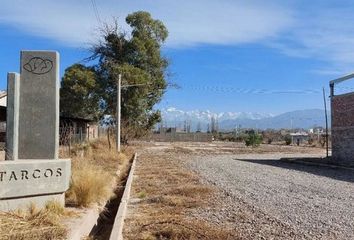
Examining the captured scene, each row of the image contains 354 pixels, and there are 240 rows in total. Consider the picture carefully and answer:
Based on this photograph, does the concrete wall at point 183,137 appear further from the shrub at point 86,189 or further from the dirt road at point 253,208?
the shrub at point 86,189

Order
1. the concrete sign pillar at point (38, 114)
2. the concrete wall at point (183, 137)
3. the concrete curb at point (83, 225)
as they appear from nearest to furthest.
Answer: the concrete curb at point (83, 225) → the concrete sign pillar at point (38, 114) → the concrete wall at point (183, 137)

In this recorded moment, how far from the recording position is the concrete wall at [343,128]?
31.5m

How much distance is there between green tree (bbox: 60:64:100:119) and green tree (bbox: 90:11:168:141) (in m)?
1.00

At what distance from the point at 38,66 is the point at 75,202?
2.76 m

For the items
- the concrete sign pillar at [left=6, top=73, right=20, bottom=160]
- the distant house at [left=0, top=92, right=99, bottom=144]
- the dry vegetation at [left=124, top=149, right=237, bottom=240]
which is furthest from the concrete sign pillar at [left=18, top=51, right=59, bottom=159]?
the distant house at [left=0, top=92, right=99, bottom=144]

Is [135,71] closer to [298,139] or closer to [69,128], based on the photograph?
[69,128]

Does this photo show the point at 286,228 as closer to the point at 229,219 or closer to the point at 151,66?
the point at 229,219

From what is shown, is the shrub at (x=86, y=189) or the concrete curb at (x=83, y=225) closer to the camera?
the concrete curb at (x=83, y=225)

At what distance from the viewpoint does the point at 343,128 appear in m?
32.6

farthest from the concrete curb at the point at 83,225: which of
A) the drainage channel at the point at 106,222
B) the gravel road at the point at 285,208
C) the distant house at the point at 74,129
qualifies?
the distant house at the point at 74,129

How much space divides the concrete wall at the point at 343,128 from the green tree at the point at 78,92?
25585 mm

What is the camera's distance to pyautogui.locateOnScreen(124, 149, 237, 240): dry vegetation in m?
8.75

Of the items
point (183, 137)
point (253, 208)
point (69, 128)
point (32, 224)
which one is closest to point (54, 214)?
point (32, 224)

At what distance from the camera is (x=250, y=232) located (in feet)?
29.7
